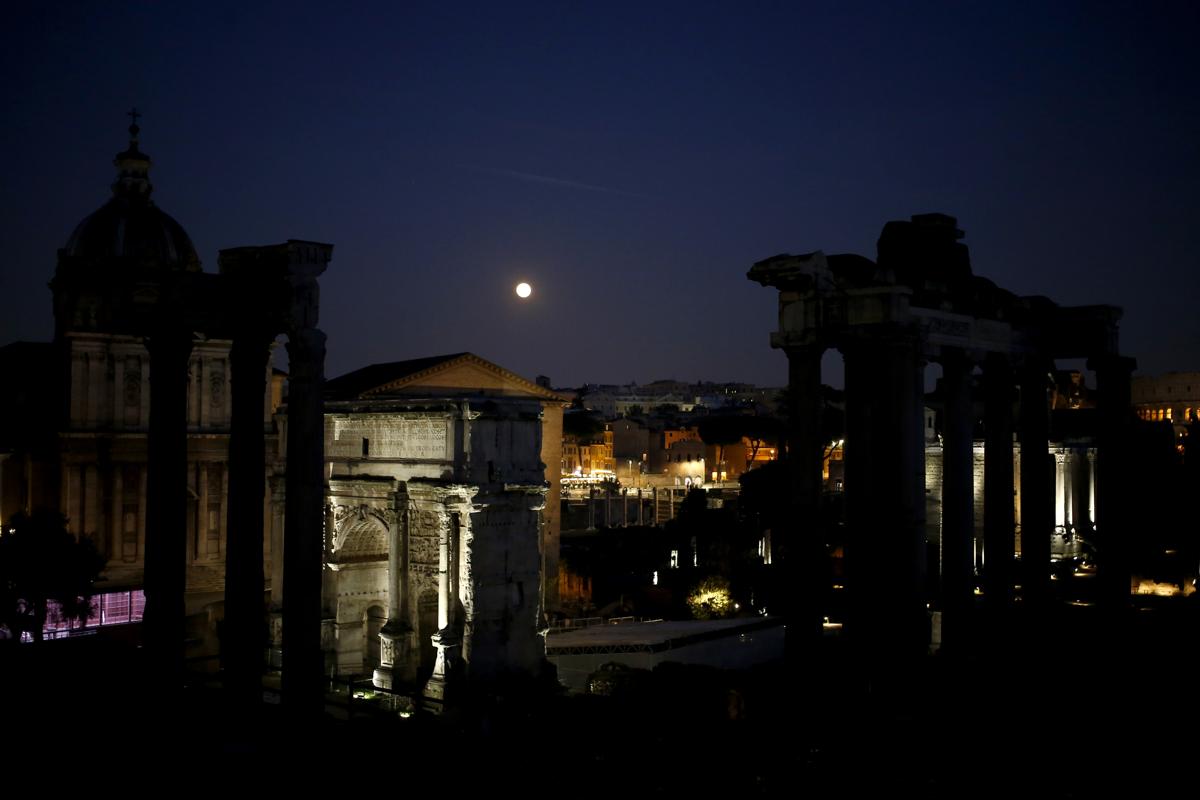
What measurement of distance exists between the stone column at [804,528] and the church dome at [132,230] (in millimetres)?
24636

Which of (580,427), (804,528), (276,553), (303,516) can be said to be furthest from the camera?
(580,427)

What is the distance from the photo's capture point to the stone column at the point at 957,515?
16891 mm

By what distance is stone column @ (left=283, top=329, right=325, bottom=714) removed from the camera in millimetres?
15078

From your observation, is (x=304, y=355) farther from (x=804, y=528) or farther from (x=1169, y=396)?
(x=1169, y=396)

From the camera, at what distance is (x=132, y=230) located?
34125 mm

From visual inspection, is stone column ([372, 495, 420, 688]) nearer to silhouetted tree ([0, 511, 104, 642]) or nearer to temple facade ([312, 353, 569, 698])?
temple facade ([312, 353, 569, 698])

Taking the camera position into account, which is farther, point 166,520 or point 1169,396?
point 1169,396

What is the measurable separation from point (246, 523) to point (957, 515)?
1054cm

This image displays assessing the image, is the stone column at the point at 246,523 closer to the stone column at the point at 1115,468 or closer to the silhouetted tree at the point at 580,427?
the stone column at the point at 1115,468

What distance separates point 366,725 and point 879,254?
422 inches

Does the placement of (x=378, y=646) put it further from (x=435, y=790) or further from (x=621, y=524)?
(x=621, y=524)

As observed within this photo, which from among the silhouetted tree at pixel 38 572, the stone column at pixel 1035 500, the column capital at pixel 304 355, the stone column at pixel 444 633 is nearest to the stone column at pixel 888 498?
the stone column at pixel 1035 500

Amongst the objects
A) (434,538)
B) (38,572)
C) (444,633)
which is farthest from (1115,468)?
(38,572)

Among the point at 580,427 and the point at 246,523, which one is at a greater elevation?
the point at 580,427
